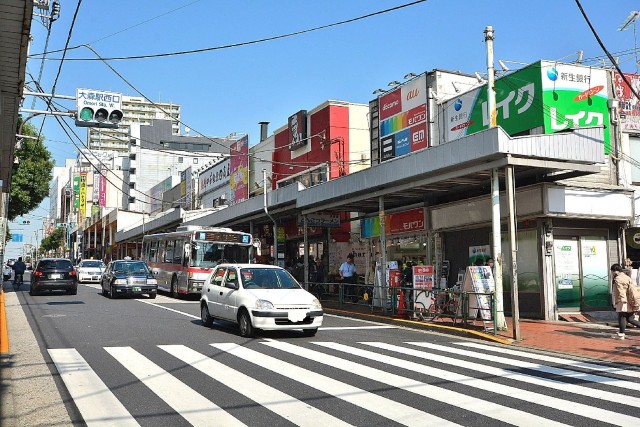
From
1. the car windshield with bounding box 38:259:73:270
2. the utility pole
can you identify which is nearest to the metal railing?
the utility pole

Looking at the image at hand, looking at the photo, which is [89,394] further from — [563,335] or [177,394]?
[563,335]

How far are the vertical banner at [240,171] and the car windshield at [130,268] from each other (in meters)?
13.0

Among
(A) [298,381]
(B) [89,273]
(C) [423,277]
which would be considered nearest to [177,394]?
(A) [298,381]

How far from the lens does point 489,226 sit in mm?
18141

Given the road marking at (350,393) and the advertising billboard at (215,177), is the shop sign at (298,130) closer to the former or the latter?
the advertising billboard at (215,177)

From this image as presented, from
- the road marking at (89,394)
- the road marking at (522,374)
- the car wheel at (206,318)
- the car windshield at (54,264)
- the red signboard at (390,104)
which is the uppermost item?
the red signboard at (390,104)

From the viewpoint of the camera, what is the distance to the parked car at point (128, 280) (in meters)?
23.5

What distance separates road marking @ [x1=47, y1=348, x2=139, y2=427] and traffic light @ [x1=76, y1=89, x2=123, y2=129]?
254 inches

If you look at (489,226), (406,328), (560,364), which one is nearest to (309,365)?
(560,364)

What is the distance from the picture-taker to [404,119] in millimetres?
23766

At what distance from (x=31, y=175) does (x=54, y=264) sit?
9184 mm

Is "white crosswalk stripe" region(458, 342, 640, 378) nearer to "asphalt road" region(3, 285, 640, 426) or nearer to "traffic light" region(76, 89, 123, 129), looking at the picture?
"asphalt road" region(3, 285, 640, 426)

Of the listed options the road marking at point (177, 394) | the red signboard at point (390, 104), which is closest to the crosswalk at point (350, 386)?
the road marking at point (177, 394)

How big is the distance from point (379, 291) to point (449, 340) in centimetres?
579
